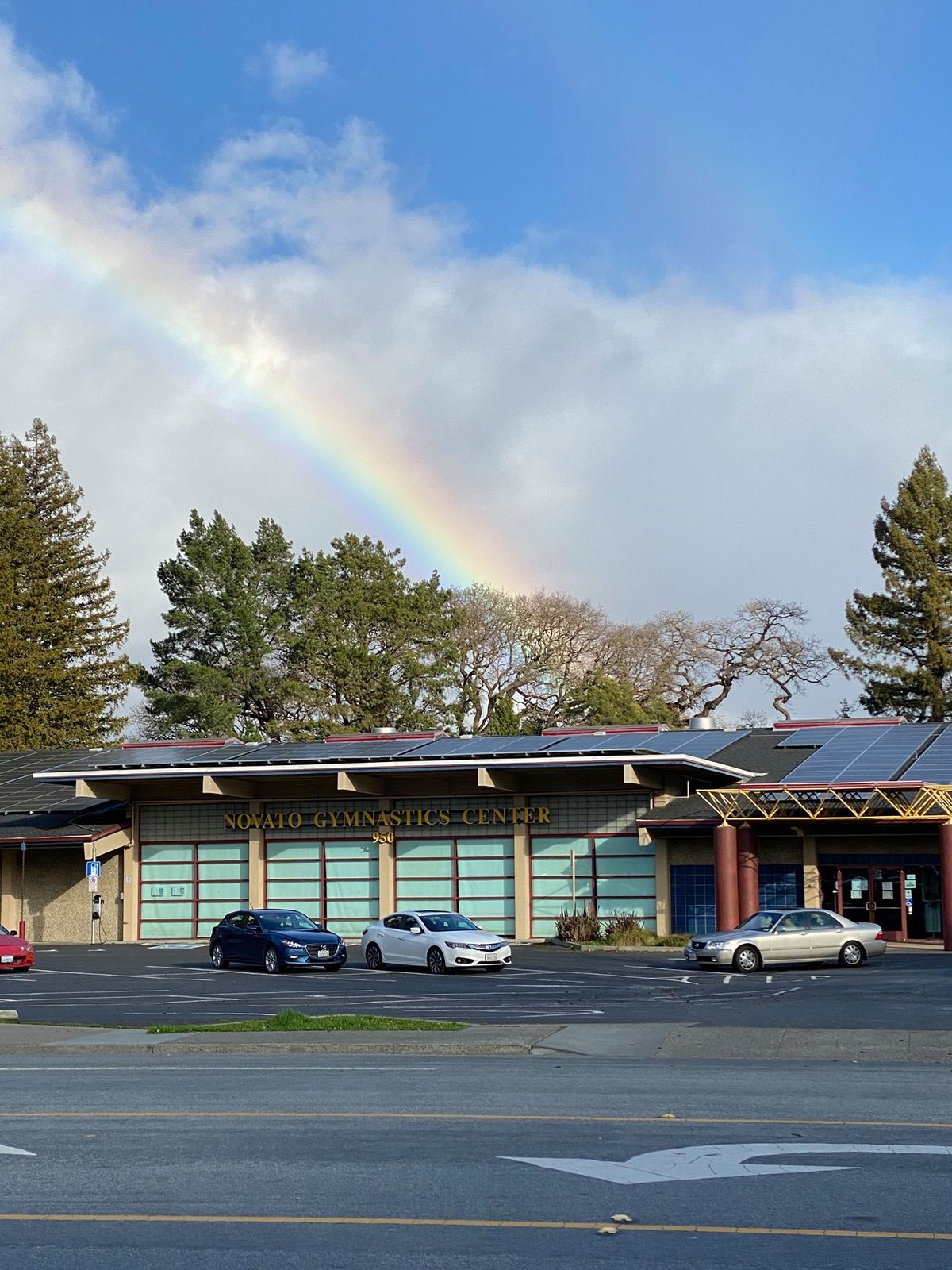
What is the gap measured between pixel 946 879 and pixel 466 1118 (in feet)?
97.6

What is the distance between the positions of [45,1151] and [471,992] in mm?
17770

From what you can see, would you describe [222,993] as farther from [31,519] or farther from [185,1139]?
[31,519]

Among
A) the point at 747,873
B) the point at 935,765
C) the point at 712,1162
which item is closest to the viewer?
the point at 712,1162

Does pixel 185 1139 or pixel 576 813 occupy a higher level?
pixel 576 813

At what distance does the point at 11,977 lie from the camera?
35188mm

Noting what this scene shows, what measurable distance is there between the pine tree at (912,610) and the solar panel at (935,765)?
26148 mm

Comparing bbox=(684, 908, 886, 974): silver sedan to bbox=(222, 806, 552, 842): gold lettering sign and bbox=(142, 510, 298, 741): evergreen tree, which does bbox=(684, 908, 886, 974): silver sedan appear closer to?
bbox=(222, 806, 552, 842): gold lettering sign

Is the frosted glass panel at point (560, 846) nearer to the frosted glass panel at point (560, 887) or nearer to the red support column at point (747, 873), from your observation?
the frosted glass panel at point (560, 887)

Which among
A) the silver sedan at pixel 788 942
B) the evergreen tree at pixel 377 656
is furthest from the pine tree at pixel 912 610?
the silver sedan at pixel 788 942

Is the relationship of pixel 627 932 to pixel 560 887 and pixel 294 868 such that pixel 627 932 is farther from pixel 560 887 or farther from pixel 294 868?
pixel 294 868

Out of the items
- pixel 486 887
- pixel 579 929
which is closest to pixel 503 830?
pixel 486 887

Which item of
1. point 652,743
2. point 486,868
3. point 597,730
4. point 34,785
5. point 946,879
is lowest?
point 946,879

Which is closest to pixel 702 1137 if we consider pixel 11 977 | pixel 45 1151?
pixel 45 1151

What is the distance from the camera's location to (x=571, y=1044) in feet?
62.4
